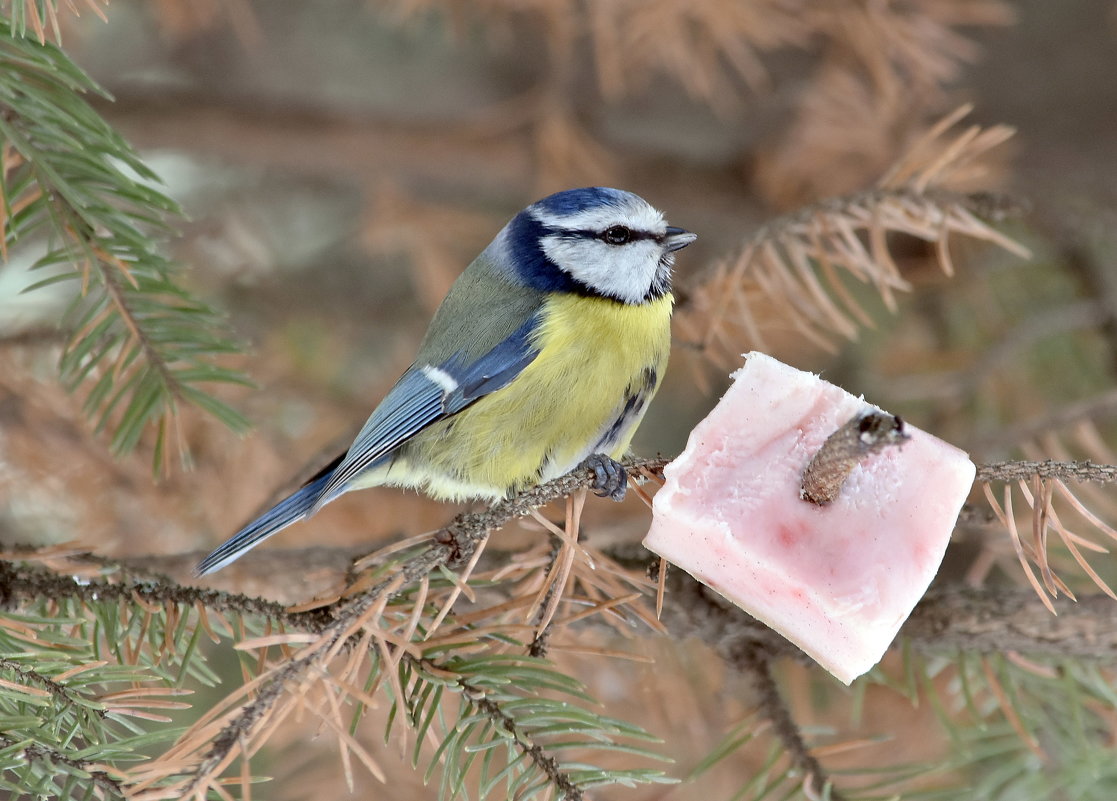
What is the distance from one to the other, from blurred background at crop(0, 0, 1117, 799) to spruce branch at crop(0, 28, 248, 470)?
0.18 m

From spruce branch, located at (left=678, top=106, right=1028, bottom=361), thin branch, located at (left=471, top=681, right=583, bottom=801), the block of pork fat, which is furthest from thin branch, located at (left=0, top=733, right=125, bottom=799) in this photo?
spruce branch, located at (left=678, top=106, right=1028, bottom=361)

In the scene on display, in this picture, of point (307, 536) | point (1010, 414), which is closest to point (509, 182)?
point (307, 536)

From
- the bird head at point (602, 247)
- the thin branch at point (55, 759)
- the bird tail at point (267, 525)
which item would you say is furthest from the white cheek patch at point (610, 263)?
the thin branch at point (55, 759)

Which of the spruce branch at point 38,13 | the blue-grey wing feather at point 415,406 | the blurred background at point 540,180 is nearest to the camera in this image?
the spruce branch at point 38,13

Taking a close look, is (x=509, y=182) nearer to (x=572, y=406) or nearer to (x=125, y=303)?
(x=572, y=406)

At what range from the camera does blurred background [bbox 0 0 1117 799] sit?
959mm

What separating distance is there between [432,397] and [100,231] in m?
0.34

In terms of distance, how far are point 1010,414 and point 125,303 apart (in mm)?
Answer: 961

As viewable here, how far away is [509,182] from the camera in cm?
127

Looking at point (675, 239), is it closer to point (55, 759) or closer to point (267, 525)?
point (267, 525)

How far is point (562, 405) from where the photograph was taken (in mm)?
851

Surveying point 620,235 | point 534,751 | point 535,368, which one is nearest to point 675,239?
point 620,235

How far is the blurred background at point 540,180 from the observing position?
0.96m

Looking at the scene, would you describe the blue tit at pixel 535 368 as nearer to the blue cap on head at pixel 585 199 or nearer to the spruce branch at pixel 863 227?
the blue cap on head at pixel 585 199
